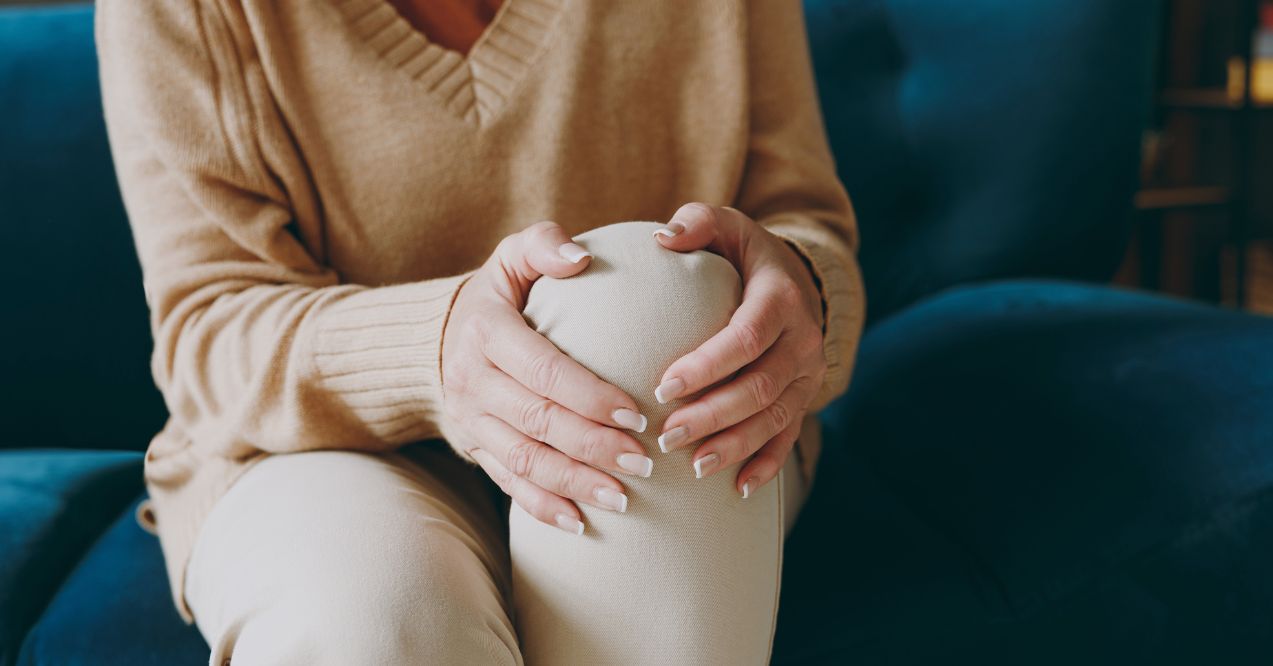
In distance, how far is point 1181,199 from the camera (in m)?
2.10

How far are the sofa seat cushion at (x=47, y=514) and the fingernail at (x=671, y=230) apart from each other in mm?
580

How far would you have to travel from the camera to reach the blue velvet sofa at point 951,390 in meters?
0.76

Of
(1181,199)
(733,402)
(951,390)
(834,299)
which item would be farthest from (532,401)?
(1181,199)

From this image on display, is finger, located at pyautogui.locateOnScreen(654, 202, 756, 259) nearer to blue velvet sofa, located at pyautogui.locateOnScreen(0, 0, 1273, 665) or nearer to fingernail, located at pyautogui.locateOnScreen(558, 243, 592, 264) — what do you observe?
fingernail, located at pyautogui.locateOnScreen(558, 243, 592, 264)

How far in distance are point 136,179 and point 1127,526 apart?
79 centimetres

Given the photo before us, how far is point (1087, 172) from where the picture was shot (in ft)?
3.93

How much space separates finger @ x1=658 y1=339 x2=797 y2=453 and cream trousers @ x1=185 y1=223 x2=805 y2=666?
0.5 inches

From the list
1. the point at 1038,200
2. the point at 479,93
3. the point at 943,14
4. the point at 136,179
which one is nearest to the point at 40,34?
the point at 136,179

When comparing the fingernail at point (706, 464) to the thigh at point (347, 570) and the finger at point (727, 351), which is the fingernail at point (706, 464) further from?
the thigh at point (347, 570)

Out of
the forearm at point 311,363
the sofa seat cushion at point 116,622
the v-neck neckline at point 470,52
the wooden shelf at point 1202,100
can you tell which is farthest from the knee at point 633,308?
the wooden shelf at point 1202,100

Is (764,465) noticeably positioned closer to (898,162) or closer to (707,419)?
(707,419)

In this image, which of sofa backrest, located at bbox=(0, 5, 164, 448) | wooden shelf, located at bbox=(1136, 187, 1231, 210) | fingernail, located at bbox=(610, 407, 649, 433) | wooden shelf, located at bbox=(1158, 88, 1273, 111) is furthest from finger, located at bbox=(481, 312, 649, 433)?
wooden shelf, located at bbox=(1158, 88, 1273, 111)

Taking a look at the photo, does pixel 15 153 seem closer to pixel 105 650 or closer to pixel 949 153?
pixel 105 650

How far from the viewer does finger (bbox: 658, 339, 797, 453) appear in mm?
573
